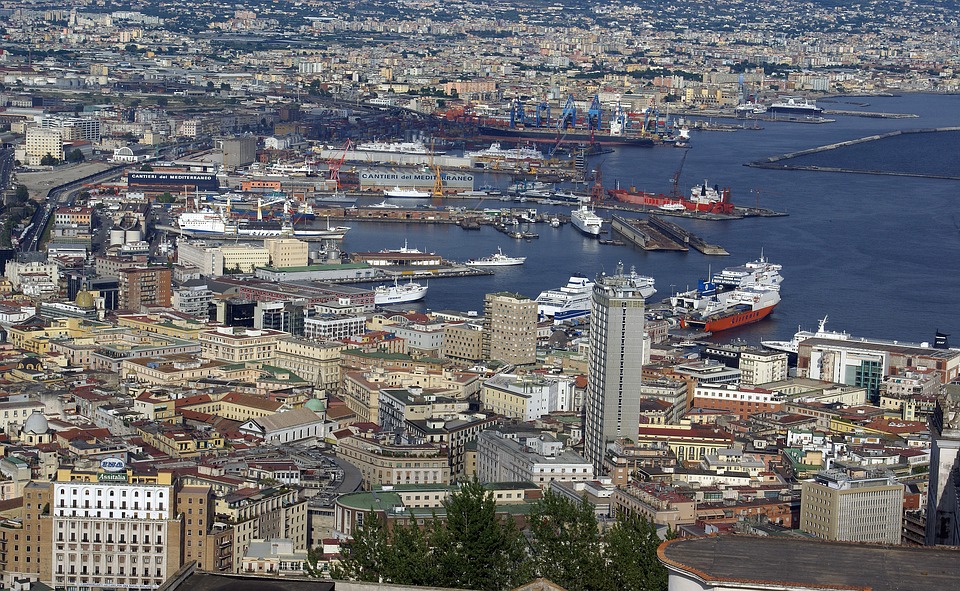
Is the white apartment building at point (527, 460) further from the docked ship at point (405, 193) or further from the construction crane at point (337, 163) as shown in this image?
the construction crane at point (337, 163)

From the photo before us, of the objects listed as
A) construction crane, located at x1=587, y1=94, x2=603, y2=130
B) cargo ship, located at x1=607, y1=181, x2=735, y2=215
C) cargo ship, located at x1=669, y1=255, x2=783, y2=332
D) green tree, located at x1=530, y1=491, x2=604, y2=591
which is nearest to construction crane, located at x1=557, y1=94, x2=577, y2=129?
construction crane, located at x1=587, y1=94, x2=603, y2=130

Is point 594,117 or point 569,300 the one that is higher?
point 594,117

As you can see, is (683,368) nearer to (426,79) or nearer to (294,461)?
(294,461)

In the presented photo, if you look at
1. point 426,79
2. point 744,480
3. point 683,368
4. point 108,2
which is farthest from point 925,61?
point 744,480

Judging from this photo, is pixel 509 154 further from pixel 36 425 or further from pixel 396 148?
pixel 36 425

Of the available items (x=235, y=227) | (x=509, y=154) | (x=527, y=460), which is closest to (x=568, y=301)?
(x=235, y=227)

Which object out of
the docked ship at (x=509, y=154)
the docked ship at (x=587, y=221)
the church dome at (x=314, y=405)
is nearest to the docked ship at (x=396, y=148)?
the docked ship at (x=509, y=154)
